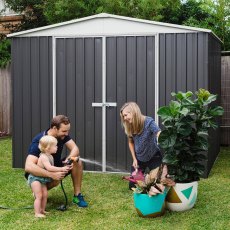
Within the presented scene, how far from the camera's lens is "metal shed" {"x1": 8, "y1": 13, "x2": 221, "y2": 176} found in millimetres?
7418

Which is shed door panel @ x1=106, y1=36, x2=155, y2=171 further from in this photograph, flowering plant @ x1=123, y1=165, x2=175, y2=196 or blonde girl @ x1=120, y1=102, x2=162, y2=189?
flowering plant @ x1=123, y1=165, x2=175, y2=196

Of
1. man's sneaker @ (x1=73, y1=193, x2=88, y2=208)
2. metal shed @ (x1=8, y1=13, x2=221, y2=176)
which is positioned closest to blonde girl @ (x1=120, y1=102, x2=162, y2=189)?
man's sneaker @ (x1=73, y1=193, x2=88, y2=208)

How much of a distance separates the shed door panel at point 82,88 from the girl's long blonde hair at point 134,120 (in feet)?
5.98

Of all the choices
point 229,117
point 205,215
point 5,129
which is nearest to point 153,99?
point 205,215

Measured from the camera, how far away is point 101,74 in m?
7.71

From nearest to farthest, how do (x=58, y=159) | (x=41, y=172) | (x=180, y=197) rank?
(x=41, y=172), (x=180, y=197), (x=58, y=159)

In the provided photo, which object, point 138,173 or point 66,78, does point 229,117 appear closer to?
point 66,78

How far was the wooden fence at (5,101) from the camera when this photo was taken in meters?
12.2

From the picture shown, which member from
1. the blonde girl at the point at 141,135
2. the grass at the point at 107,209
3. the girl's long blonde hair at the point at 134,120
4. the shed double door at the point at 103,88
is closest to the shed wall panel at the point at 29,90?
the shed double door at the point at 103,88

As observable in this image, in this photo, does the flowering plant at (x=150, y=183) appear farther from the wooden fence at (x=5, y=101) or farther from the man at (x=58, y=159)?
the wooden fence at (x=5, y=101)

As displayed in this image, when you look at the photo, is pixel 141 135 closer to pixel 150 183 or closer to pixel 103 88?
pixel 150 183

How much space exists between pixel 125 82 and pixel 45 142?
239 cm

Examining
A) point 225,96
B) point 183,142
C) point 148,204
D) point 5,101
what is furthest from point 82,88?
point 5,101

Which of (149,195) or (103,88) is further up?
(103,88)
